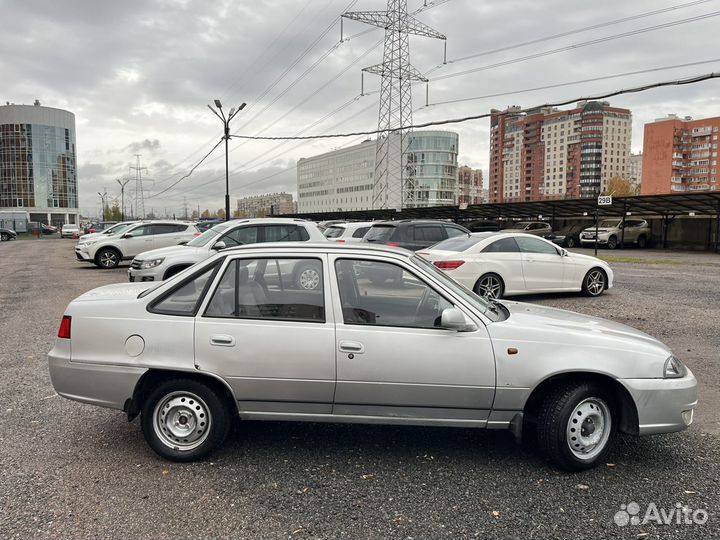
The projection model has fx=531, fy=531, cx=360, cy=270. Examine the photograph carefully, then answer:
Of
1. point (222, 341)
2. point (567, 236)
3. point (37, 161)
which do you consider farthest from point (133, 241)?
point (37, 161)

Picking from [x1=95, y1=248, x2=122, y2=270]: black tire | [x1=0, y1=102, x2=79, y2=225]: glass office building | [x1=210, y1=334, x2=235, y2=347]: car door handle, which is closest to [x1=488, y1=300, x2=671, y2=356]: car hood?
[x1=210, y1=334, x2=235, y2=347]: car door handle

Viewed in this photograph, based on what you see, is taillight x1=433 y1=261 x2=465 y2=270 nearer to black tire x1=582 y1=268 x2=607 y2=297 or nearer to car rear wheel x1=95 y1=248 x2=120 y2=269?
black tire x1=582 y1=268 x2=607 y2=297

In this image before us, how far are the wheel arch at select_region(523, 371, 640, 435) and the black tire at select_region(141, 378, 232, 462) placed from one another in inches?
85.9

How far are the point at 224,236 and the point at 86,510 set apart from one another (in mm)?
9104

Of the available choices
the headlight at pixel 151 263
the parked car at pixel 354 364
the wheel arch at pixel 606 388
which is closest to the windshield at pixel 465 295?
the parked car at pixel 354 364

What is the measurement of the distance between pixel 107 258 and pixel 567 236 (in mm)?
27760

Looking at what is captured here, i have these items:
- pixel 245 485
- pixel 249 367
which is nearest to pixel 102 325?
pixel 249 367

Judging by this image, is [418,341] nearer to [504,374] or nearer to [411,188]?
[504,374]

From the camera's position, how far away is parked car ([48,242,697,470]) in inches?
143

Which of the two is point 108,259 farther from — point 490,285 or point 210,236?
point 490,285

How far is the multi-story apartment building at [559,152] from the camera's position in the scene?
132125mm

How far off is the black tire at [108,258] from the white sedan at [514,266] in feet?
42.7

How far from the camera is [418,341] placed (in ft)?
12.0

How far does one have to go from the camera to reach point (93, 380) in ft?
12.7
